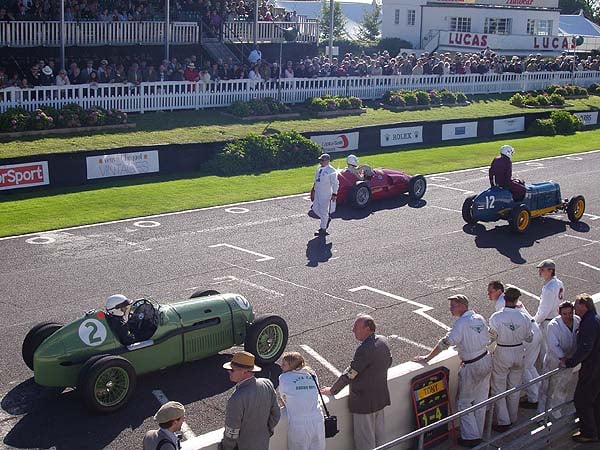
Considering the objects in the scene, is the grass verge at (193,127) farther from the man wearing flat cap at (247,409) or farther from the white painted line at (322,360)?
the man wearing flat cap at (247,409)

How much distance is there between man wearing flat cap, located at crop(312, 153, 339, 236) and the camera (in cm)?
1941

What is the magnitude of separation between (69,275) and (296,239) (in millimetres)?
5211

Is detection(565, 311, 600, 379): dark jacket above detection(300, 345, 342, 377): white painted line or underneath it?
above

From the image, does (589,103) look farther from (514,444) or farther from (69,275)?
(514,444)

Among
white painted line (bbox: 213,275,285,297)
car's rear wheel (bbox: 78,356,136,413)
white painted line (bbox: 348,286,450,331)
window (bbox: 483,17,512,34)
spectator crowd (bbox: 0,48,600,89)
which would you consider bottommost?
white painted line (bbox: 348,286,450,331)

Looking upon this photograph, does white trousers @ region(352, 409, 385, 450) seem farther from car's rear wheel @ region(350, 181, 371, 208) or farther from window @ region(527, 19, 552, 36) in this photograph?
window @ region(527, 19, 552, 36)

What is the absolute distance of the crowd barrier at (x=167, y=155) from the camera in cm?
2172

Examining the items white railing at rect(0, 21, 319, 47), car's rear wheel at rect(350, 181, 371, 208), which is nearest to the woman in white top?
car's rear wheel at rect(350, 181, 371, 208)

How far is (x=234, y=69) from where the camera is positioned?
33562 mm

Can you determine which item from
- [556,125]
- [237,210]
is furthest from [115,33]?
[556,125]

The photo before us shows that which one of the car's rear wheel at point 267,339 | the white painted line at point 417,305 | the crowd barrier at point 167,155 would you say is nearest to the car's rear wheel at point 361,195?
the crowd barrier at point 167,155

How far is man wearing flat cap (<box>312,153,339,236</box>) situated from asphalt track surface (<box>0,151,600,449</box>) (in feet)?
1.54

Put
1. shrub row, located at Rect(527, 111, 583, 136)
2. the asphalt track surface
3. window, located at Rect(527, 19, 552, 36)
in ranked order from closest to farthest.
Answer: the asphalt track surface → shrub row, located at Rect(527, 111, 583, 136) → window, located at Rect(527, 19, 552, 36)

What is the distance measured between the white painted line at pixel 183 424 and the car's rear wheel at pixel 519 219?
36.1 feet
